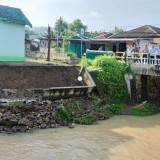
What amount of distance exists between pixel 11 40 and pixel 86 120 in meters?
12.6

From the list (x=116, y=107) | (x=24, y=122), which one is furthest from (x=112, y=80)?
(x=24, y=122)

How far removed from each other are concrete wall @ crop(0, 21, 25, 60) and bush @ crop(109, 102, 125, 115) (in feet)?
35.5

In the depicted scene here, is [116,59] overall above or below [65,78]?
above

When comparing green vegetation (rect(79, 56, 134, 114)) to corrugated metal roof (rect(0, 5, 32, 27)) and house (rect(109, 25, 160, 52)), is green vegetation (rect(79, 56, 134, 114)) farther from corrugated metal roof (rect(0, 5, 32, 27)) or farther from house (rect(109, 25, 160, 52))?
corrugated metal roof (rect(0, 5, 32, 27))

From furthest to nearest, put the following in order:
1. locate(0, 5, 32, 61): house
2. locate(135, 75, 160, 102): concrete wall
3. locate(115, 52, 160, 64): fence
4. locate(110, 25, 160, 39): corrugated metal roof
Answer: locate(110, 25, 160, 39): corrugated metal roof
locate(0, 5, 32, 61): house
locate(135, 75, 160, 102): concrete wall
locate(115, 52, 160, 64): fence

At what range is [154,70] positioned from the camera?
1861 cm

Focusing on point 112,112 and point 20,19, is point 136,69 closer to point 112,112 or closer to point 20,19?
point 112,112

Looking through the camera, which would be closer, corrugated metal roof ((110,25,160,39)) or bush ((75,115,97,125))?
bush ((75,115,97,125))

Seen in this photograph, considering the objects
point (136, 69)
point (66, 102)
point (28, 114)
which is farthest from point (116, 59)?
point (28, 114)

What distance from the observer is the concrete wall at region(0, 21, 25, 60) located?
2530 cm

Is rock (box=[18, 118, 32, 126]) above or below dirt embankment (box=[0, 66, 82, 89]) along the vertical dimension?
below

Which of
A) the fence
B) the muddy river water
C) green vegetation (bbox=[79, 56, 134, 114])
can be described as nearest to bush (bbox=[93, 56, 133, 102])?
green vegetation (bbox=[79, 56, 134, 114])

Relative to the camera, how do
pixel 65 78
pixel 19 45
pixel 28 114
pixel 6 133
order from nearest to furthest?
pixel 6 133 → pixel 28 114 → pixel 65 78 → pixel 19 45

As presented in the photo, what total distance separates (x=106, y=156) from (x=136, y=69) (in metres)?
9.64
